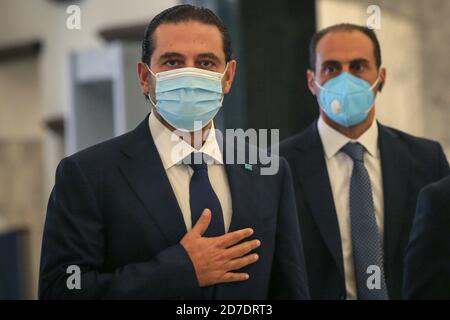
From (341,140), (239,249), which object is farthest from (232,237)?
(341,140)

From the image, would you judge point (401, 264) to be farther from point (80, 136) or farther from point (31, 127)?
point (31, 127)

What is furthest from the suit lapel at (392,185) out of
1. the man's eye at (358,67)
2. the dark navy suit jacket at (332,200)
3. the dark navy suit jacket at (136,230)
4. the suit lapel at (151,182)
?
the suit lapel at (151,182)

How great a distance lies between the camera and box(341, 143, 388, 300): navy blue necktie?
1549mm

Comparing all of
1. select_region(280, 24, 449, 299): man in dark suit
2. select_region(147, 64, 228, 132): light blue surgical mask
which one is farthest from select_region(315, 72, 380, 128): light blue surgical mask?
select_region(147, 64, 228, 132): light blue surgical mask

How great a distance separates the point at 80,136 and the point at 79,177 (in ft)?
1.52

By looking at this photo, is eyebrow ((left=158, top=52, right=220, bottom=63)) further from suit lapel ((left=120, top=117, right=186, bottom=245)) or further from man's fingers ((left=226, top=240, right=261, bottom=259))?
man's fingers ((left=226, top=240, right=261, bottom=259))

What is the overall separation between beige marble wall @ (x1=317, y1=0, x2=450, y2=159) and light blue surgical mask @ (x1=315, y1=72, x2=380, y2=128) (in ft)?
0.19

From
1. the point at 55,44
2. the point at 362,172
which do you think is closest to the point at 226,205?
the point at 362,172

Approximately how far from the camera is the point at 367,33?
5.25ft

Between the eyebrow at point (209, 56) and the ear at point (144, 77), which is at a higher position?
the eyebrow at point (209, 56)

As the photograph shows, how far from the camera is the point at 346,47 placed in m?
1.58

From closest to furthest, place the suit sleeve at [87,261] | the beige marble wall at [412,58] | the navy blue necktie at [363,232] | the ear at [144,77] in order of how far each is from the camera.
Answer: the suit sleeve at [87,261], the ear at [144,77], the navy blue necktie at [363,232], the beige marble wall at [412,58]

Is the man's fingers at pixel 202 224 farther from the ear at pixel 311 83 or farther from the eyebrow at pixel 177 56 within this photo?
the ear at pixel 311 83

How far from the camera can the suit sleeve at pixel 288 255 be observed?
141 centimetres
